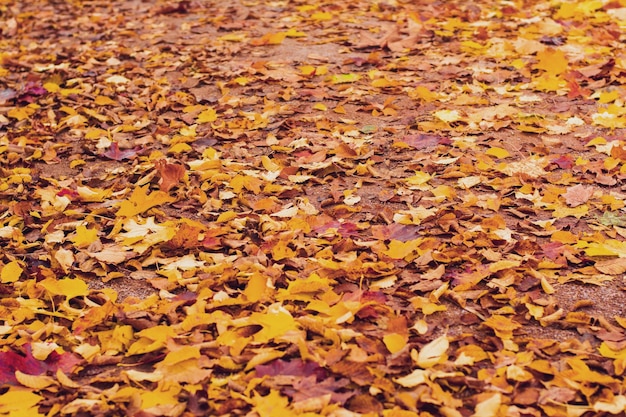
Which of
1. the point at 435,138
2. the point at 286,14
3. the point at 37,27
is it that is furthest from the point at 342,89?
the point at 37,27

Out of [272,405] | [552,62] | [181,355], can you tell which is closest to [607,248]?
[272,405]

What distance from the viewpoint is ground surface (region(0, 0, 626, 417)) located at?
2113 millimetres

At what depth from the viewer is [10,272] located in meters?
2.69

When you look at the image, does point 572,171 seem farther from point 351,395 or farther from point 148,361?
point 148,361

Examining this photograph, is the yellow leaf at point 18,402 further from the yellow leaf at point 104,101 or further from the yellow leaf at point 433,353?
the yellow leaf at point 104,101

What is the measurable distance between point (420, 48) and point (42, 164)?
268cm

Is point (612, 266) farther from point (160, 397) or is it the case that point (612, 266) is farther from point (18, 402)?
point (18, 402)

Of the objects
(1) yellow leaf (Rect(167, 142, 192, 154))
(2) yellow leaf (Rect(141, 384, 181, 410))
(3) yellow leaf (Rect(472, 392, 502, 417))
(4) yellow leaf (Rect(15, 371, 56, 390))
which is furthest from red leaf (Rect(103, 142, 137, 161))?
(3) yellow leaf (Rect(472, 392, 502, 417))

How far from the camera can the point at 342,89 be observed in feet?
14.6

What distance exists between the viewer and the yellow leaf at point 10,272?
267 centimetres

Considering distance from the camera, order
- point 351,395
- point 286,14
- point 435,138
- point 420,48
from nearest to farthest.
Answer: point 351,395 < point 435,138 < point 420,48 < point 286,14

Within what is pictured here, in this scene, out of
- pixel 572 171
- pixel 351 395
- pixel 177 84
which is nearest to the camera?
pixel 351 395

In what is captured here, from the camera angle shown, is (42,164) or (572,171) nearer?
(572,171)

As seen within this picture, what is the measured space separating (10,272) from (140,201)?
0.67 meters
